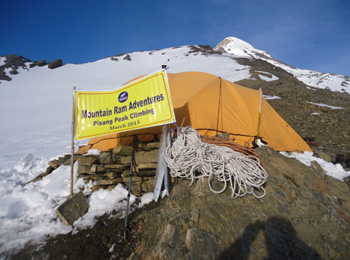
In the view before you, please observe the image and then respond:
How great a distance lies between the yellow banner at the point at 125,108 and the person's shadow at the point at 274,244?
85.7 inches

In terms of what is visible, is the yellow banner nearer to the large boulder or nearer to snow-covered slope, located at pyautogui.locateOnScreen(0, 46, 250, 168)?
the large boulder

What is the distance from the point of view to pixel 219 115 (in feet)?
18.1

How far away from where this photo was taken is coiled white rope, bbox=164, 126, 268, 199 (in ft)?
10.6

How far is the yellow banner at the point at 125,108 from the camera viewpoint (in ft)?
12.5

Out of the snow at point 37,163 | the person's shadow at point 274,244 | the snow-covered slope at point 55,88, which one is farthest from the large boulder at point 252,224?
the snow-covered slope at point 55,88

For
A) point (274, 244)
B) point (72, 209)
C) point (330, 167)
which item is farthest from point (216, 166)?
point (330, 167)

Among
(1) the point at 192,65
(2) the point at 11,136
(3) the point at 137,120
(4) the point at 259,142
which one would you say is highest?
(1) the point at 192,65

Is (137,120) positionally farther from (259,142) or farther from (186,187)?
(259,142)

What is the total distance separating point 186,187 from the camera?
3408 millimetres

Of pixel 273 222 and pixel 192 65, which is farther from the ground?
pixel 192 65

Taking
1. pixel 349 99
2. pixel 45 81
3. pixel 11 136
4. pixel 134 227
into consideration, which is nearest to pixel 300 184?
pixel 134 227

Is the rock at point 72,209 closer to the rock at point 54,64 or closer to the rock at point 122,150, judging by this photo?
the rock at point 122,150

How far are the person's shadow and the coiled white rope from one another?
0.52m

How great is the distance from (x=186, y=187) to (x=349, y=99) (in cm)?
1594
